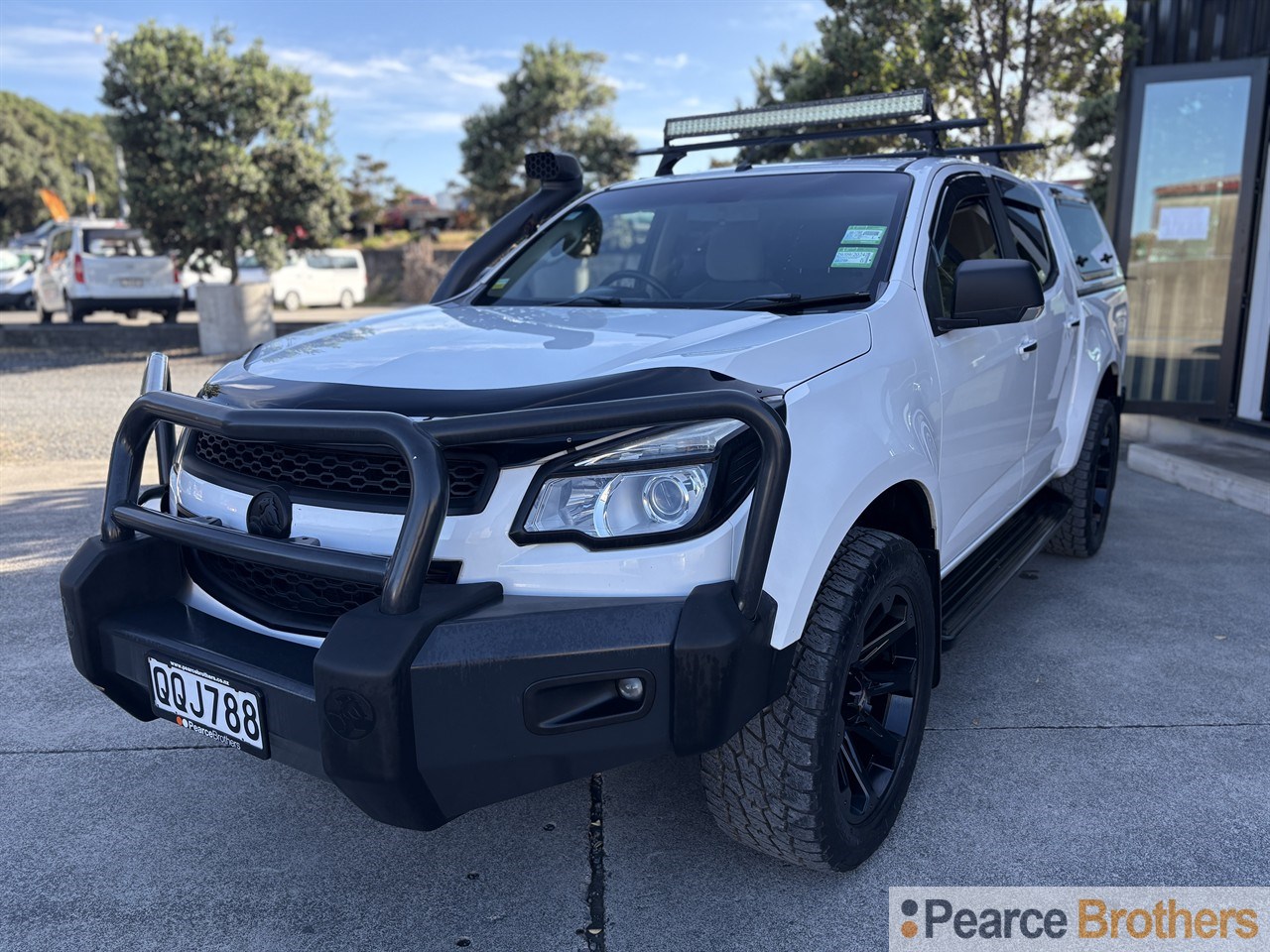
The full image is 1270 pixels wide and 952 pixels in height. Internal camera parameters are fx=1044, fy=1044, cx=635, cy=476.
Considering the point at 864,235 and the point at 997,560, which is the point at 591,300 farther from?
the point at 997,560

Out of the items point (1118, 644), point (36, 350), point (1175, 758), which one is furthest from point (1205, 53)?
point (36, 350)

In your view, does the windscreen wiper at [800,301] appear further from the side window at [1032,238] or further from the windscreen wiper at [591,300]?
the side window at [1032,238]

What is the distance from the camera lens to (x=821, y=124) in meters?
4.31

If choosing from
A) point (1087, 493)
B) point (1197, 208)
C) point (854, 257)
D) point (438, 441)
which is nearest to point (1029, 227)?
point (1087, 493)

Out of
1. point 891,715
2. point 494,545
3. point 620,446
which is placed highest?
point 620,446

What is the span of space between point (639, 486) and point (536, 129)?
89.3 ft

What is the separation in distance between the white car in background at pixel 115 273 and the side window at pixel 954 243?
1529cm

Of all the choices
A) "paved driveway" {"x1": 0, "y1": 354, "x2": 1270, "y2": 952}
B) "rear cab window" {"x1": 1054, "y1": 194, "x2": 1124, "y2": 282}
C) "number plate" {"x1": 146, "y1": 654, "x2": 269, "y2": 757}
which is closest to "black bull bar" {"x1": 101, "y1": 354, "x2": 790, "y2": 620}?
"number plate" {"x1": 146, "y1": 654, "x2": 269, "y2": 757}

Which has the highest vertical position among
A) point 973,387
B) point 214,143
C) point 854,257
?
point 214,143

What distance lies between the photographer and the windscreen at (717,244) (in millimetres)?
3072

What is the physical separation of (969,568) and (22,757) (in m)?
3.05

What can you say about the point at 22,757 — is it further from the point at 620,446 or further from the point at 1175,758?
the point at 1175,758

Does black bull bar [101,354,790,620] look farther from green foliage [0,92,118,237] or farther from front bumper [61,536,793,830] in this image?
green foliage [0,92,118,237]

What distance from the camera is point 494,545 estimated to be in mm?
2002
